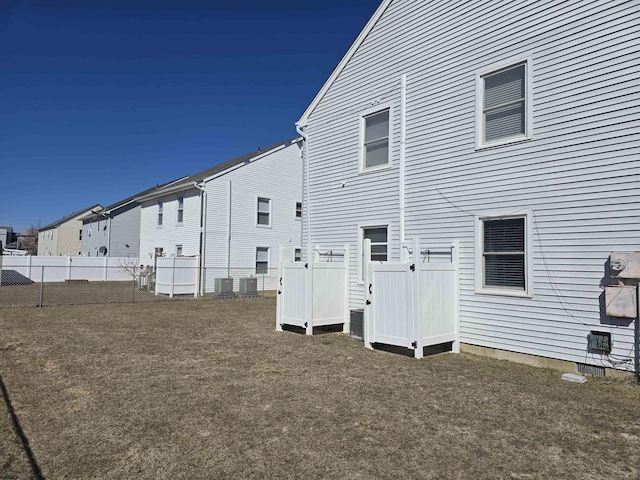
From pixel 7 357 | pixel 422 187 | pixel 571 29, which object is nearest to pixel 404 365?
pixel 422 187

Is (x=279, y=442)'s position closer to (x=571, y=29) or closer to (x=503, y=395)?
(x=503, y=395)

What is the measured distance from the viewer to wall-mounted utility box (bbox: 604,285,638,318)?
5.91m

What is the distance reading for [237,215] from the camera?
21438mm

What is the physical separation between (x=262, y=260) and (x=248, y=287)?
3.09 m

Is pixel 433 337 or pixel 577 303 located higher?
pixel 577 303

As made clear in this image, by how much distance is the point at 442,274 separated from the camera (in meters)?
7.98

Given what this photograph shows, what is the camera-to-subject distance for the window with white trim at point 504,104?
7.61 m

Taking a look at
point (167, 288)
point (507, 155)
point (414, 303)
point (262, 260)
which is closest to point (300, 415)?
point (414, 303)

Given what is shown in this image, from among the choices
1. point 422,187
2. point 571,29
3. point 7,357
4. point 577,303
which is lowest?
point 7,357

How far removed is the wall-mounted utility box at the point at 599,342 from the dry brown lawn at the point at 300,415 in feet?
1.53

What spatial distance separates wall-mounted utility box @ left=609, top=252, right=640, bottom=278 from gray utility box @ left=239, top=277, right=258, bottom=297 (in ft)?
50.7

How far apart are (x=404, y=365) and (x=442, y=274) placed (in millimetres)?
1923

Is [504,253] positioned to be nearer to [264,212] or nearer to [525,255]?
[525,255]

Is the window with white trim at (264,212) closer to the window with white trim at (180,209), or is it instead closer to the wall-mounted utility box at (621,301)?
the window with white trim at (180,209)
